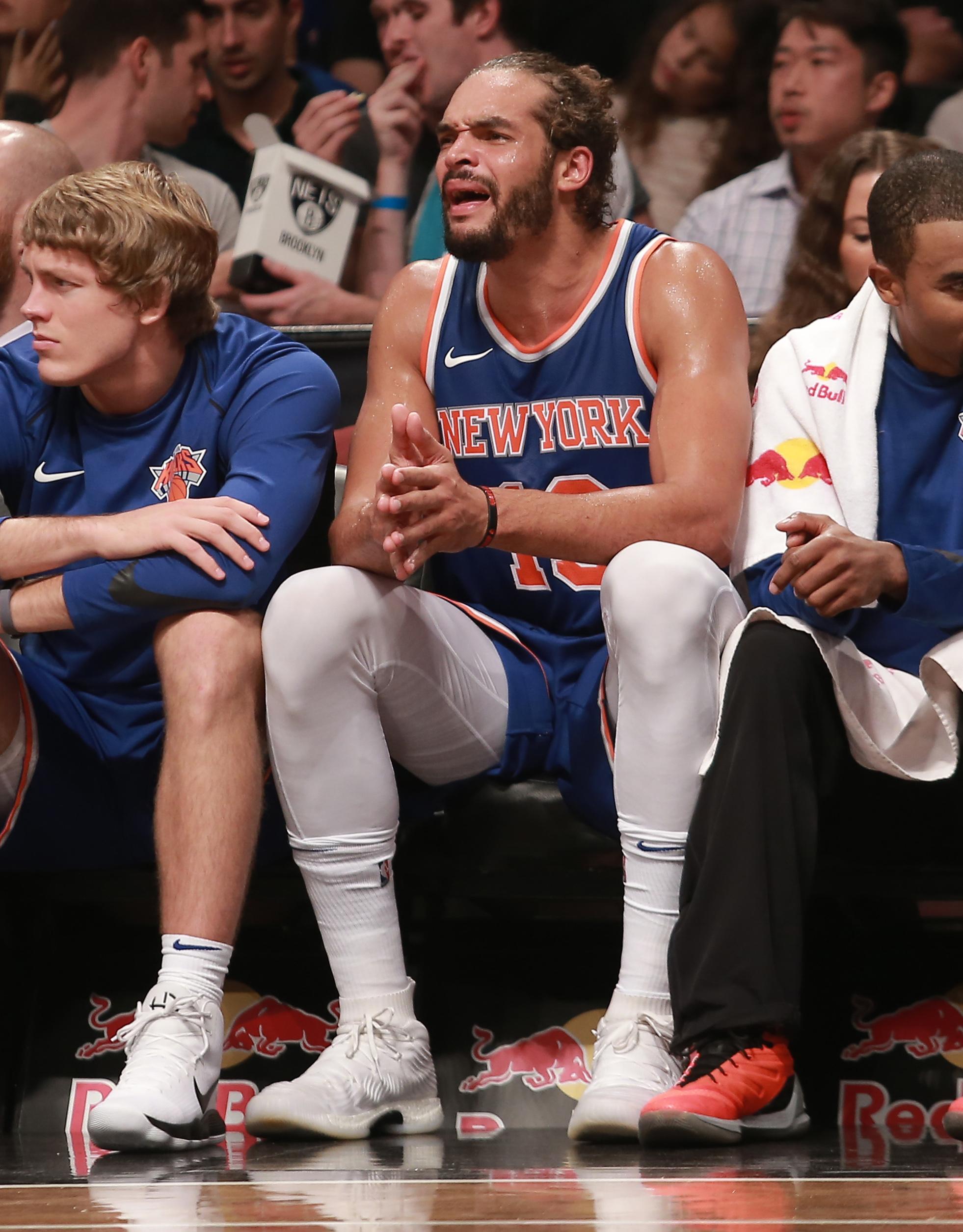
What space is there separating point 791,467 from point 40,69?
2487 millimetres

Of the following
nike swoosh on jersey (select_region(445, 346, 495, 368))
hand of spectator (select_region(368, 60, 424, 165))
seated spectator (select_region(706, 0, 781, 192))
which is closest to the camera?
nike swoosh on jersey (select_region(445, 346, 495, 368))

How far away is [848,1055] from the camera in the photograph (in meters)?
1.74

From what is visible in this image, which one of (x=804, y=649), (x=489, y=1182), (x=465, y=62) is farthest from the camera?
Answer: (x=465, y=62)

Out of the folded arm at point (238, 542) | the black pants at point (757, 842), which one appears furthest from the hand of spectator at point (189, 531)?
the black pants at point (757, 842)

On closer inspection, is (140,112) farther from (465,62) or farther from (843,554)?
(843,554)

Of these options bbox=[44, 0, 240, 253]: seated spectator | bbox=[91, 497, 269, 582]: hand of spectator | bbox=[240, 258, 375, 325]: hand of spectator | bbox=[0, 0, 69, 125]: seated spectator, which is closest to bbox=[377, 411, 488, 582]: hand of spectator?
bbox=[91, 497, 269, 582]: hand of spectator

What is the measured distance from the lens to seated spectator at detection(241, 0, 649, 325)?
324 centimetres

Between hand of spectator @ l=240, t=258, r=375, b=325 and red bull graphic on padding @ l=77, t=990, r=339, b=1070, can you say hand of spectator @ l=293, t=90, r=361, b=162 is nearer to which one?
hand of spectator @ l=240, t=258, r=375, b=325

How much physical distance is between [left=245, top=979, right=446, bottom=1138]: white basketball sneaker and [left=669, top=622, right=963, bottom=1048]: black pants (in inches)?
12.5

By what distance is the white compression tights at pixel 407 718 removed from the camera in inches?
60.4

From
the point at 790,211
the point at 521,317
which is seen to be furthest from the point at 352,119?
the point at 521,317

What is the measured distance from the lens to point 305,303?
3.25 m

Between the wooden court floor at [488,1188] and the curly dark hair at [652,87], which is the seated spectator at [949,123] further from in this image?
the wooden court floor at [488,1188]

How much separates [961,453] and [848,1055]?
74cm
